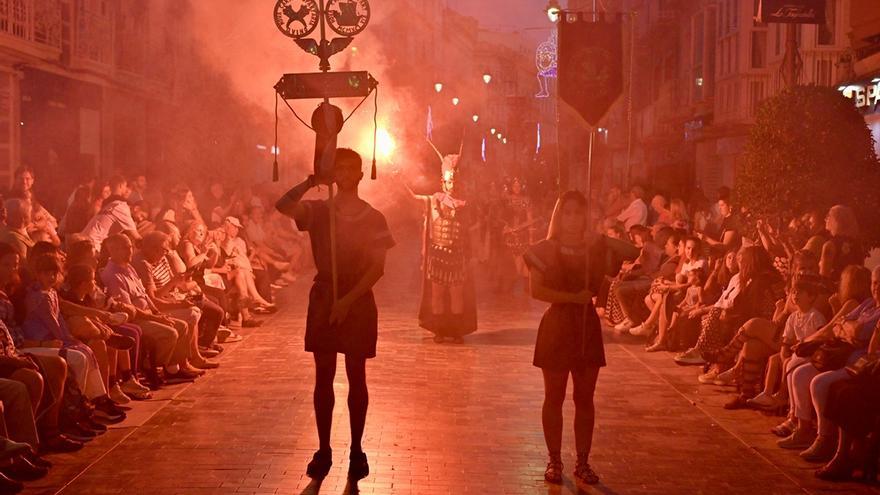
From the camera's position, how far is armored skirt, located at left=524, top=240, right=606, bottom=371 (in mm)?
7102

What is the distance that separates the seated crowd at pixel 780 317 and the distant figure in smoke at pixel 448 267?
7.14 ft

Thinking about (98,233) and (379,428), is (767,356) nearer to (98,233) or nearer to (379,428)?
(379,428)

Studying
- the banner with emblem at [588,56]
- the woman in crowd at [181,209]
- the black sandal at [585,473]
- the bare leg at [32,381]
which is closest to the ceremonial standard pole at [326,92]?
the black sandal at [585,473]

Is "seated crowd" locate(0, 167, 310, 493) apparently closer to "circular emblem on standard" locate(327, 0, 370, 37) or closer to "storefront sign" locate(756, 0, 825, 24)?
"circular emblem on standard" locate(327, 0, 370, 37)

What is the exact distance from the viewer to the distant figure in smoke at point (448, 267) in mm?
13484

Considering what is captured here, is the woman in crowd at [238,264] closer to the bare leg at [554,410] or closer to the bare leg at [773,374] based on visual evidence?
the bare leg at [773,374]

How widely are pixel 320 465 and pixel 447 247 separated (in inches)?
264

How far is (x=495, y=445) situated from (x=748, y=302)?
4.03 m

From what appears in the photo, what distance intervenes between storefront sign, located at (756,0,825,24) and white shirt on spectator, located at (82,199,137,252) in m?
8.23

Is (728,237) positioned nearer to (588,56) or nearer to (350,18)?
(588,56)

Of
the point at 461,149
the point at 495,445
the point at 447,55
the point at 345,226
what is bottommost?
the point at 495,445

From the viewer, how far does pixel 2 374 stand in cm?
733

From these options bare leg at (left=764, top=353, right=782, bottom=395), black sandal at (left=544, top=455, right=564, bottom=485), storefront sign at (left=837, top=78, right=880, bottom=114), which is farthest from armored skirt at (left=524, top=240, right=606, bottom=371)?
storefront sign at (left=837, top=78, right=880, bottom=114)

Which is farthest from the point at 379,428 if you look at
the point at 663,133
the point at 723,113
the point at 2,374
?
the point at 663,133
